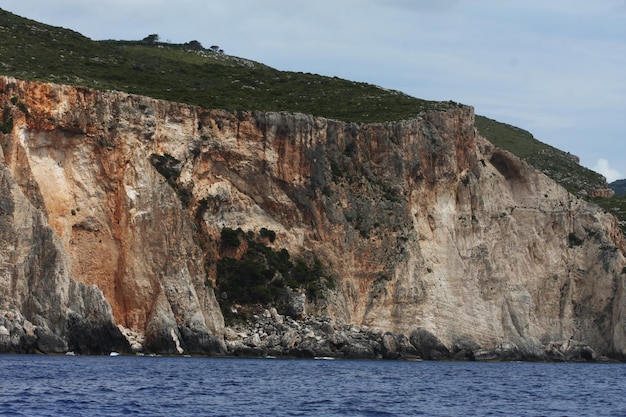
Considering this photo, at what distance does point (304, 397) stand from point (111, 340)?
2267 centimetres

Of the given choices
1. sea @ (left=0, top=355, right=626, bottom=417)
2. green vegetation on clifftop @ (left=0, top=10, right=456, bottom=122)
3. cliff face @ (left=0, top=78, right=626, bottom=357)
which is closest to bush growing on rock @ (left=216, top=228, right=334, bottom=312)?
cliff face @ (left=0, top=78, right=626, bottom=357)

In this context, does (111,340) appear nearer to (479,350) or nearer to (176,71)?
(479,350)

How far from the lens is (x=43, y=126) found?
7688 centimetres

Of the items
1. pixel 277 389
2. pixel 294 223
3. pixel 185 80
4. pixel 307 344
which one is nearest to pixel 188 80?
pixel 185 80

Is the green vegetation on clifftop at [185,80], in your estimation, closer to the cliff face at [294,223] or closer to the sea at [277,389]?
the cliff face at [294,223]

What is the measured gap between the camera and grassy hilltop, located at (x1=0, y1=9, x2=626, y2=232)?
87.7 metres

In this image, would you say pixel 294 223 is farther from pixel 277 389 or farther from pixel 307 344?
pixel 277 389

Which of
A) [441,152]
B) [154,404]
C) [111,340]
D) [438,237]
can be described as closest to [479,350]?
[438,237]

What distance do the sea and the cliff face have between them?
626 centimetres

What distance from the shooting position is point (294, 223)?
8950 centimetres

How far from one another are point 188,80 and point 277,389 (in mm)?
56246

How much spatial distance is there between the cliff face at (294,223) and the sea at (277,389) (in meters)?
6.26

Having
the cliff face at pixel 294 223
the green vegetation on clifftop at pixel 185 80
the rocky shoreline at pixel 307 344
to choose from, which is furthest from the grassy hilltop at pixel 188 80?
the rocky shoreline at pixel 307 344

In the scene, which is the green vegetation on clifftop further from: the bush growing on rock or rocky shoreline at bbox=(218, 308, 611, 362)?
rocky shoreline at bbox=(218, 308, 611, 362)
